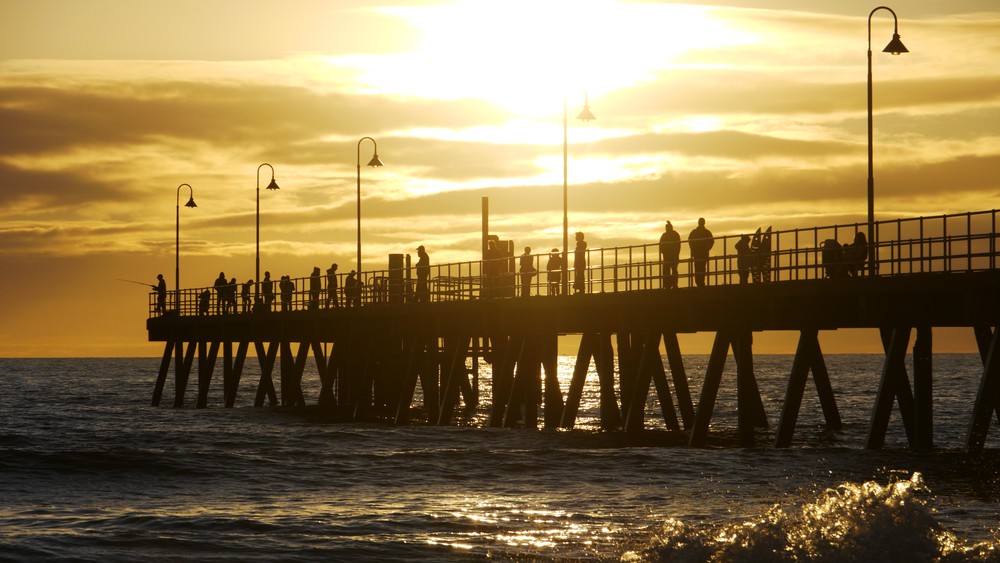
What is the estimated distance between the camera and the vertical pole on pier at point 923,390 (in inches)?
1115

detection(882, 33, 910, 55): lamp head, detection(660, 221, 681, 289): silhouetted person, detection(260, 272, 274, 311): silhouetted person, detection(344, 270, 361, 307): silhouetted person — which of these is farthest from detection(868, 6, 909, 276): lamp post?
detection(260, 272, 274, 311): silhouetted person

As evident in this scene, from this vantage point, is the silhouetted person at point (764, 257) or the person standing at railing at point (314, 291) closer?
the silhouetted person at point (764, 257)

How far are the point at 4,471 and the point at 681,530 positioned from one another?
15969 millimetres

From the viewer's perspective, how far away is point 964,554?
16.2 m

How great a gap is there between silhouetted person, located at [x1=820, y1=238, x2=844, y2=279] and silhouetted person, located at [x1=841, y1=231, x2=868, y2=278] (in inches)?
7.0

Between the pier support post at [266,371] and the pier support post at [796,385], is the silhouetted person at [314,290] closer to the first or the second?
the pier support post at [266,371]

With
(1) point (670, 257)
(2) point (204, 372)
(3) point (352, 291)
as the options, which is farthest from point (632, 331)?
(2) point (204, 372)

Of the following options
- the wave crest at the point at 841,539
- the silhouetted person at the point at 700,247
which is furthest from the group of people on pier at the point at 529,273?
the wave crest at the point at 841,539

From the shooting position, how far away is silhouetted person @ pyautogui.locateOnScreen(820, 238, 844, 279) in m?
28.0

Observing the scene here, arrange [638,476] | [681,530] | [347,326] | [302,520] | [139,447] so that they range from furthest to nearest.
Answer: [347,326]
[139,447]
[638,476]
[302,520]
[681,530]

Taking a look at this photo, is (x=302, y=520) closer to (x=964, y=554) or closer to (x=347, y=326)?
(x=964, y=554)

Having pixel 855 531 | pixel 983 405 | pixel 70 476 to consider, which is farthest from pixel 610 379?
pixel 855 531

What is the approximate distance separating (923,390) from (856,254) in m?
2.97

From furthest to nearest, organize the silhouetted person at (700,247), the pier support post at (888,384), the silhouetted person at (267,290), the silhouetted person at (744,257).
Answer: the silhouetted person at (267,290)
the silhouetted person at (700,247)
the silhouetted person at (744,257)
the pier support post at (888,384)
